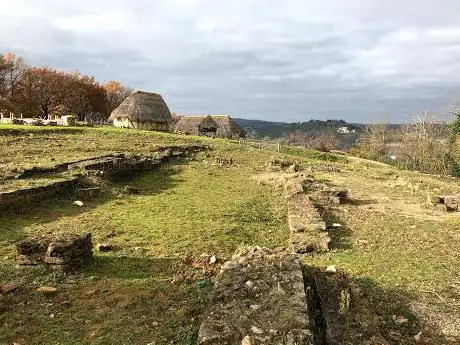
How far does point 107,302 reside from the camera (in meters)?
5.69

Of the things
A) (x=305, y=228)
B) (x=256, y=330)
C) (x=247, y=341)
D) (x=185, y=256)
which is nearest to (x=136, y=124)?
(x=305, y=228)

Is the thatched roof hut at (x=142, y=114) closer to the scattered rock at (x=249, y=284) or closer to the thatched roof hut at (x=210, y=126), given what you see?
the thatched roof hut at (x=210, y=126)

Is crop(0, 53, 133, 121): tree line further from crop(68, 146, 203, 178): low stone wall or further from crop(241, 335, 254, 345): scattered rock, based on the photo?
crop(241, 335, 254, 345): scattered rock

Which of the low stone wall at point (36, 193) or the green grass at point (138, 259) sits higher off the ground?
the low stone wall at point (36, 193)

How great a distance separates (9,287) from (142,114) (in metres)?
36.3

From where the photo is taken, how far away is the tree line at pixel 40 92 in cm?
4644

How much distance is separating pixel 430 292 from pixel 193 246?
3900 millimetres

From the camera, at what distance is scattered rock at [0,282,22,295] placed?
5.80 m

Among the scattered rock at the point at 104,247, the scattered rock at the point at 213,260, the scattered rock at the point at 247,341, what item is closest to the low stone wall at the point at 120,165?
the scattered rock at the point at 104,247

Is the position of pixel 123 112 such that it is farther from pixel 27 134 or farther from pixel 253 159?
pixel 253 159

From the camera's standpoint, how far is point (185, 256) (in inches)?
301

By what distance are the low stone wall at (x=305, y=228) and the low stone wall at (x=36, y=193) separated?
5.98 meters

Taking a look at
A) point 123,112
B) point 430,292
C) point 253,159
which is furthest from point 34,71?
point 430,292

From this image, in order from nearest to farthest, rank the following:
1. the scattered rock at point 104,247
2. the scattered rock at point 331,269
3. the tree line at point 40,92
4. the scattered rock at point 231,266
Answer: the scattered rock at point 231,266
the scattered rock at point 331,269
the scattered rock at point 104,247
the tree line at point 40,92
